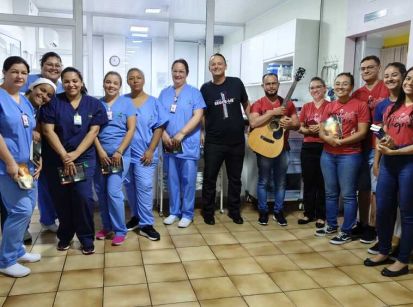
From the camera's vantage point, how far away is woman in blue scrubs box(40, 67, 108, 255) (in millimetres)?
2400

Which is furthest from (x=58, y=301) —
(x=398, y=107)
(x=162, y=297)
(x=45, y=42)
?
(x=45, y=42)

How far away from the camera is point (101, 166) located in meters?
2.67

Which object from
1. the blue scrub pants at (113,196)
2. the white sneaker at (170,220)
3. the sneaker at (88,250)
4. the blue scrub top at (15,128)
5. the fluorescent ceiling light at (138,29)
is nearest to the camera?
the blue scrub top at (15,128)

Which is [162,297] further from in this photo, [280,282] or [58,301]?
[280,282]

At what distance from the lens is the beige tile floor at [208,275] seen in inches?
80.4

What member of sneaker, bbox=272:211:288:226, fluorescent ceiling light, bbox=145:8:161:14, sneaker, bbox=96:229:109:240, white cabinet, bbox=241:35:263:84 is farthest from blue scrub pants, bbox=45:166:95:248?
fluorescent ceiling light, bbox=145:8:161:14

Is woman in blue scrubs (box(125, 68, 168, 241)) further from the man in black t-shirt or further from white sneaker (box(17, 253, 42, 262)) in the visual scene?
white sneaker (box(17, 253, 42, 262))

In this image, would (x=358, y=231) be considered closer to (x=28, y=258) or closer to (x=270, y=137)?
(x=270, y=137)

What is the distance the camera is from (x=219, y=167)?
10.8 ft

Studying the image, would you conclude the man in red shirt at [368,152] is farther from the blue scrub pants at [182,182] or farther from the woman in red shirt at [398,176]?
the blue scrub pants at [182,182]

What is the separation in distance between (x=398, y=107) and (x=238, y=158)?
134cm

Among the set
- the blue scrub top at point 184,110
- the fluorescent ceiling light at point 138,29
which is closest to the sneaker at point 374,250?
the blue scrub top at point 184,110

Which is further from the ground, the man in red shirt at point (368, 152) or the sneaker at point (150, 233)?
the man in red shirt at point (368, 152)

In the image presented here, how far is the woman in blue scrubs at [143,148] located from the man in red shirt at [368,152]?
1586mm
